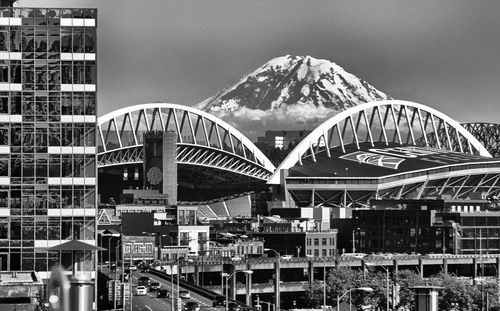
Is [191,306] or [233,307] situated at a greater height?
[191,306]

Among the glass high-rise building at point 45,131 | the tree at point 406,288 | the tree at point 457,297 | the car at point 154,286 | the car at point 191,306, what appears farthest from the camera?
the tree at point 457,297

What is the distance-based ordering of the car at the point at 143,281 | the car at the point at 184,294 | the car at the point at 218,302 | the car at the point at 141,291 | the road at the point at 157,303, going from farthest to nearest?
1. the car at the point at 143,281
2. the car at the point at 141,291
3. the car at the point at 184,294
4. the car at the point at 218,302
5. the road at the point at 157,303

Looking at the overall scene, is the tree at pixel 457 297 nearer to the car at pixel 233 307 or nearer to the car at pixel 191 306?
the car at pixel 233 307

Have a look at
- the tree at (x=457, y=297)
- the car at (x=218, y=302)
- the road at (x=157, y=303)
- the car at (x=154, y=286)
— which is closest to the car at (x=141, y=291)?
the road at (x=157, y=303)

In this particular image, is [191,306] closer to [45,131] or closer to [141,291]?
[141,291]

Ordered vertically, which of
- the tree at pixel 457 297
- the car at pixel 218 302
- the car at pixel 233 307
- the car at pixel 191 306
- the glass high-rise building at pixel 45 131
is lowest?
the tree at pixel 457 297

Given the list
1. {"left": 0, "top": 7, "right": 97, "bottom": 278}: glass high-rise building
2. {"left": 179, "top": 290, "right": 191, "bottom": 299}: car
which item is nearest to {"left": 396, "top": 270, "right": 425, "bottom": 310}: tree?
{"left": 179, "top": 290, "right": 191, "bottom": 299}: car

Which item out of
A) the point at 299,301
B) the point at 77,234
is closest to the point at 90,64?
the point at 77,234

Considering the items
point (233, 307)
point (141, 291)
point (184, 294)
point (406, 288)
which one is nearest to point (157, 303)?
point (184, 294)

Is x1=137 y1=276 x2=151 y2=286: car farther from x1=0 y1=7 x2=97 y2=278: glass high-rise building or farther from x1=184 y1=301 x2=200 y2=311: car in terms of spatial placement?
x1=0 y1=7 x2=97 y2=278: glass high-rise building

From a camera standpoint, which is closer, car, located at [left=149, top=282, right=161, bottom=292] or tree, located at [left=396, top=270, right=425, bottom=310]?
car, located at [left=149, top=282, right=161, bottom=292]
